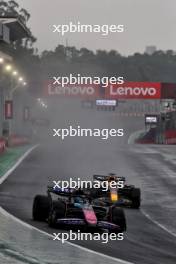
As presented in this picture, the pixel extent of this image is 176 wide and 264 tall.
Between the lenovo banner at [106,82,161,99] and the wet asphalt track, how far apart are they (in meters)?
30.7

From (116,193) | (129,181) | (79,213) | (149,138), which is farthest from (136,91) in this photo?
(79,213)

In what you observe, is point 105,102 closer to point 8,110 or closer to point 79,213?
point 8,110

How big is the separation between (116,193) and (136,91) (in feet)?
208

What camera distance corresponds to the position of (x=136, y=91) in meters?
81.8

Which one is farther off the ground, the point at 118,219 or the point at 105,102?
the point at 105,102

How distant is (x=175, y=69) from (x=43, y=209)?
170 metres

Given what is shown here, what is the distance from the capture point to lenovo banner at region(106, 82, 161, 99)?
81062mm

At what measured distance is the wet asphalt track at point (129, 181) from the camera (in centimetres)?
1355

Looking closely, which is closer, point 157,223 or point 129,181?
point 157,223

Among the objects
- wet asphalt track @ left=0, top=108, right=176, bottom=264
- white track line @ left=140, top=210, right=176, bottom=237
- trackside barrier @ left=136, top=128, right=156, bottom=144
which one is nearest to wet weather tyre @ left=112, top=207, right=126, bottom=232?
wet asphalt track @ left=0, top=108, right=176, bottom=264

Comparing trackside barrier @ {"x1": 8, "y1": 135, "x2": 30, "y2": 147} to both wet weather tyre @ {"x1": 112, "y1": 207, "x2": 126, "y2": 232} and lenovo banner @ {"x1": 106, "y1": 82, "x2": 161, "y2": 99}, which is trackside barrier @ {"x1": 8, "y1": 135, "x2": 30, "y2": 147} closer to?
lenovo banner @ {"x1": 106, "y1": 82, "x2": 161, "y2": 99}

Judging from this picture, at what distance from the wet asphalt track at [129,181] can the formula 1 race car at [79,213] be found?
0.32 m

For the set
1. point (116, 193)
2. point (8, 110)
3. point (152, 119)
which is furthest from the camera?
point (152, 119)

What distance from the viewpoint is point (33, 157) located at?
42.9m
